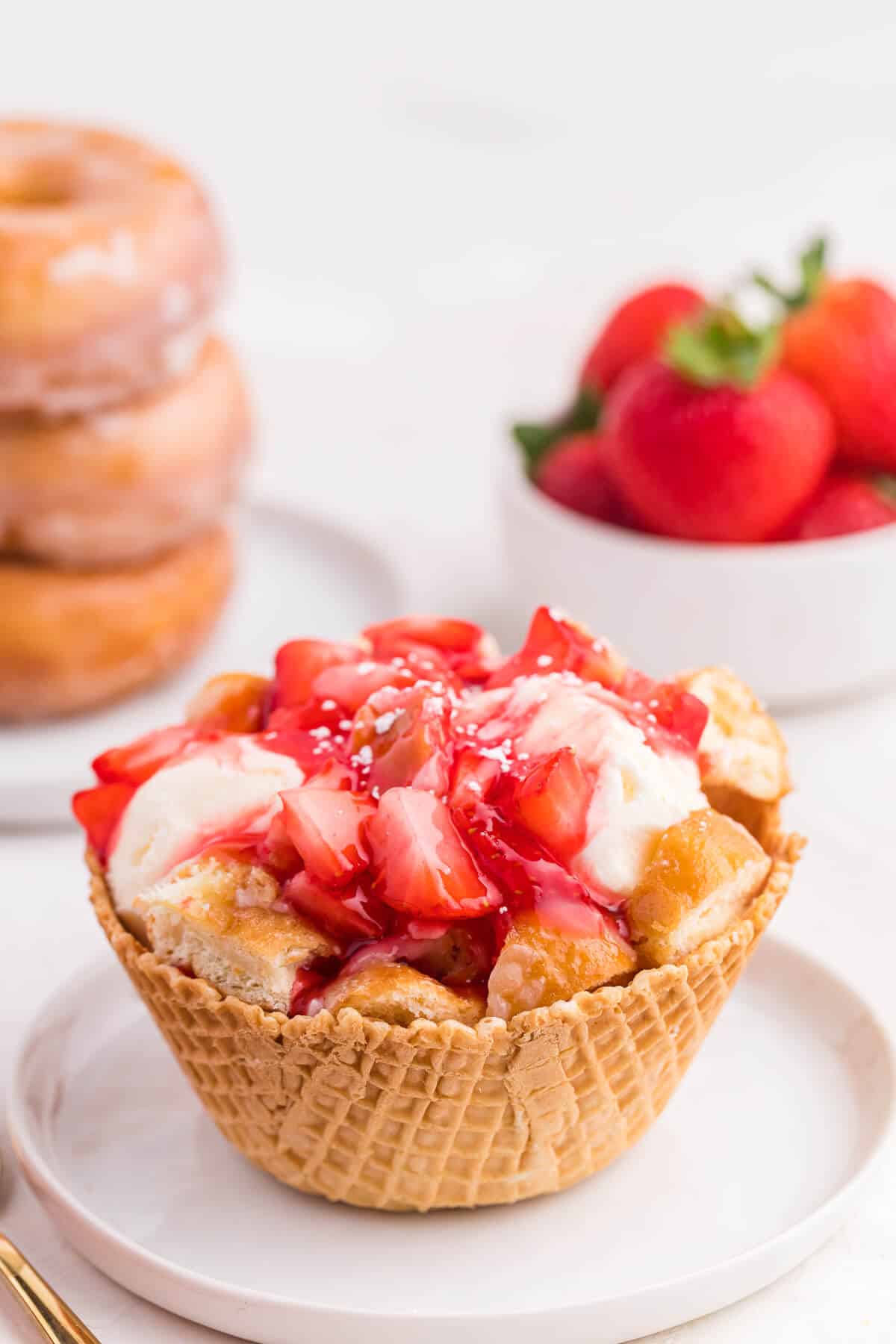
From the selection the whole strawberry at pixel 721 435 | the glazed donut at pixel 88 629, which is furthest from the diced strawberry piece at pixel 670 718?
the glazed donut at pixel 88 629

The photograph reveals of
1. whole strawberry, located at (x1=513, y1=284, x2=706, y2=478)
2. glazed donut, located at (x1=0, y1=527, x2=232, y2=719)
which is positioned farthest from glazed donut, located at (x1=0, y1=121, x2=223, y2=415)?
whole strawberry, located at (x1=513, y1=284, x2=706, y2=478)

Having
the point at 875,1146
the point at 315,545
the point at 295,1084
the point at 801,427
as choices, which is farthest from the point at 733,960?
the point at 315,545

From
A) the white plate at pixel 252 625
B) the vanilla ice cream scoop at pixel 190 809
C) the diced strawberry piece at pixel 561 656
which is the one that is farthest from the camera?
the white plate at pixel 252 625

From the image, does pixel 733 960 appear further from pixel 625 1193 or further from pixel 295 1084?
pixel 295 1084

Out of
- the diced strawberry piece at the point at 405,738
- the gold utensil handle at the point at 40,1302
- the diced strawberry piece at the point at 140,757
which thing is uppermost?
the diced strawberry piece at the point at 405,738

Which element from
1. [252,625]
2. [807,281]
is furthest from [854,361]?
[252,625]

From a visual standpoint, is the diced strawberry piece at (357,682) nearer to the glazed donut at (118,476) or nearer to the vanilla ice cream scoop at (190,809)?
the vanilla ice cream scoop at (190,809)
